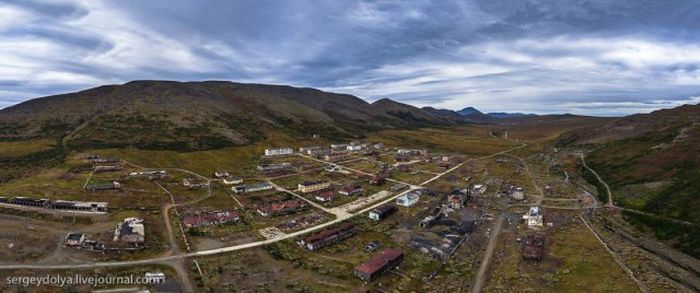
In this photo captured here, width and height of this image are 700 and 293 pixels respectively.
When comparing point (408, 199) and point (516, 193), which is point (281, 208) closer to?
point (408, 199)

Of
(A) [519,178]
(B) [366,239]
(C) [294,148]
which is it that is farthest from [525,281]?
(C) [294,148]

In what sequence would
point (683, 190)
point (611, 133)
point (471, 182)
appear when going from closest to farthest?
point (683, 190), point (471, 182), point (611, 133)

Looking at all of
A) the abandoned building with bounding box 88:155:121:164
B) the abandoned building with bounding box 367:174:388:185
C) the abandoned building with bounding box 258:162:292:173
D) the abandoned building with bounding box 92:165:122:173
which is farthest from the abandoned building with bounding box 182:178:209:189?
the abandoned building with bounding box 367:174:388:185

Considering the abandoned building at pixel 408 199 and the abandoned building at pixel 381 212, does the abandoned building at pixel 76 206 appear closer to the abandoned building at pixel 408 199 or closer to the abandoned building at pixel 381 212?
the abandoned building at pixel 381 212

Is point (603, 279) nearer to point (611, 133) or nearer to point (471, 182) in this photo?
point (471, 182)

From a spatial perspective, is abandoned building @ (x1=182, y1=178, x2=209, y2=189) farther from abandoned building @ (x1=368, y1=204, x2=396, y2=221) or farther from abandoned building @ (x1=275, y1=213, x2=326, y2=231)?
abandoned building @ (x1=368, y1=204, x2=396, y2=221)
